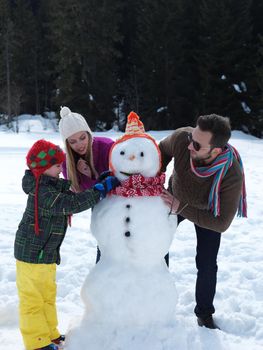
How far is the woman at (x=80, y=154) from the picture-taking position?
2.52 meters

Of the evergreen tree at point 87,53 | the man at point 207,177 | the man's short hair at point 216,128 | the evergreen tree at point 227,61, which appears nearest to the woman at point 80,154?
the man at point 207,177

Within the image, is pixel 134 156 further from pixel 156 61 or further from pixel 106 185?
pixel 156 61

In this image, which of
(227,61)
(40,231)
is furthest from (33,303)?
(227,61)

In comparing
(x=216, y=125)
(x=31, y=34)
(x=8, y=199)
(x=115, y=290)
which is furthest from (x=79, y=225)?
(x=31, y=34)

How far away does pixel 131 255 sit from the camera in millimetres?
2258

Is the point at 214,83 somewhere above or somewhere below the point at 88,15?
below

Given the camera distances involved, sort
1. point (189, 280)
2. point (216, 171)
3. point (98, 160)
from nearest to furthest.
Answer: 1. point (216, 171)
2. point (98, 160)
3. point (189, 280)

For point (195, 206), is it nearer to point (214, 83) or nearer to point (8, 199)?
point (8, 199)

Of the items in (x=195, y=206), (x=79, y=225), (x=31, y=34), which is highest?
(x=31, y=34)

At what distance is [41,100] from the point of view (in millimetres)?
24125

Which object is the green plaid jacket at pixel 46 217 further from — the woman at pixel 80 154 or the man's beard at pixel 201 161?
the man's beard at pixel 201 161

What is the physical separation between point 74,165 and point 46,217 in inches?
16.0

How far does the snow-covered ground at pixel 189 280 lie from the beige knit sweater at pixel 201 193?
66 cm

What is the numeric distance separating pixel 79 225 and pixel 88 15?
53.3 feet
